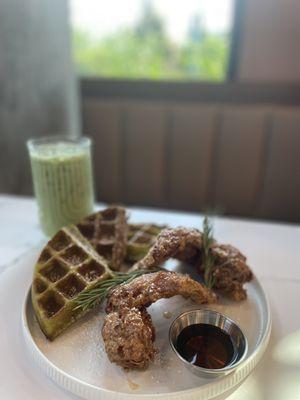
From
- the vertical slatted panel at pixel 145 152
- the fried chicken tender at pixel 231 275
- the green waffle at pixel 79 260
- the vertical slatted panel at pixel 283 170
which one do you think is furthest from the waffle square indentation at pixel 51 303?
the vertical slatted panel at pixel 283 170

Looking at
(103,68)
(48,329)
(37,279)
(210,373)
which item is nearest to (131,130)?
(103,68)

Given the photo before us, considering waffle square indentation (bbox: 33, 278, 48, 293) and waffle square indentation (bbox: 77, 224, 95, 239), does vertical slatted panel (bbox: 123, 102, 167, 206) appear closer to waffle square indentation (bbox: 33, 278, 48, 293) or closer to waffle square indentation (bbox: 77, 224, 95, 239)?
waffle square indentation (bbox: 77, 224, 95, 239)

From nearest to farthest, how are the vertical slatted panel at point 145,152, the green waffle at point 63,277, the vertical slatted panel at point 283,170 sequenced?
the green waffle at point 63,277 → the vertical slatted panel at point 283,170 → the vertical slatted panel at point 145,152

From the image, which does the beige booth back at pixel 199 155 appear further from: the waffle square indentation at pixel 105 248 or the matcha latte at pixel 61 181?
the waffle square indentation at pixel 105 248

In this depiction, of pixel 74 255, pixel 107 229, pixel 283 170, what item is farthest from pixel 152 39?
pixel 74 255

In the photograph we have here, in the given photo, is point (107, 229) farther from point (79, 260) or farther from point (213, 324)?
point (213, 324)

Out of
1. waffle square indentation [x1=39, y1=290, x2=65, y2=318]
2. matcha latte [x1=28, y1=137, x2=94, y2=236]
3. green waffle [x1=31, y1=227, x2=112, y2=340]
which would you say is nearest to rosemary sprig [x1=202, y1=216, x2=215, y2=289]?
green waffle [x1=31, y1=227, x2=112, y2=340]
